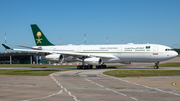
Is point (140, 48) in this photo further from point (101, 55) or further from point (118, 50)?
point (101, 55)

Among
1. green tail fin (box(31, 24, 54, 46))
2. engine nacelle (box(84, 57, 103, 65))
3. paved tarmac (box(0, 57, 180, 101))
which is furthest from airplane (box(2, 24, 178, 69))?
paved tarmac (box(0, 57, 180, 101))

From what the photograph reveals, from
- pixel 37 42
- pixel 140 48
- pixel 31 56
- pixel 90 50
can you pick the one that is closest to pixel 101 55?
pixel 90 50

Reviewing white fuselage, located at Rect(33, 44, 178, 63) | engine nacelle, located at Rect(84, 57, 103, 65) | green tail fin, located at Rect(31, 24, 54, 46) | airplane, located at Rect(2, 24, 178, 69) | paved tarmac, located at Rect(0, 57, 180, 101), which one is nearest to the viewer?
paved tarmac, located at Rect(0, 57, 180, 101)

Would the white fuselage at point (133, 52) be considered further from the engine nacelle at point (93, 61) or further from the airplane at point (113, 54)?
the engine nacelle at point (93, 61)

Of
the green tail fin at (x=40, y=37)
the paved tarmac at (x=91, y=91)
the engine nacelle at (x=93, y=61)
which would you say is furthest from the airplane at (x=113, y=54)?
the paved tarmac at (x=91, y=91)

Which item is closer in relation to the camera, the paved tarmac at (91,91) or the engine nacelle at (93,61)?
the paved tarmac at (91,91)

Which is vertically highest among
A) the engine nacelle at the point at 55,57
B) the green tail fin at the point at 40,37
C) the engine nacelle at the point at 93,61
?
the green tail fin at the point at 40,37

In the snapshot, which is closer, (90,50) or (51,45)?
(90,50)

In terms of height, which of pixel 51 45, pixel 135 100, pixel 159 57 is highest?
pixel 51 45

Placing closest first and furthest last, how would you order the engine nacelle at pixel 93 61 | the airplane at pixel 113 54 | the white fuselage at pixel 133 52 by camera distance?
the white fuselage at pixel 133 52
the airplane at pixel 113 54
the engine nacelle at pixel 93 61

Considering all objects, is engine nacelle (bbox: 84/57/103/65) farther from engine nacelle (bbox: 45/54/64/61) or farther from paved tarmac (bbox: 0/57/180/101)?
paved tarmac (bbox: 0/57/180/101)

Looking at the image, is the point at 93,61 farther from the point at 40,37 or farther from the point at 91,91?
the point at 91,91

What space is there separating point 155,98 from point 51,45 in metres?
47.2

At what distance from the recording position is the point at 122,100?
13.8 metres
